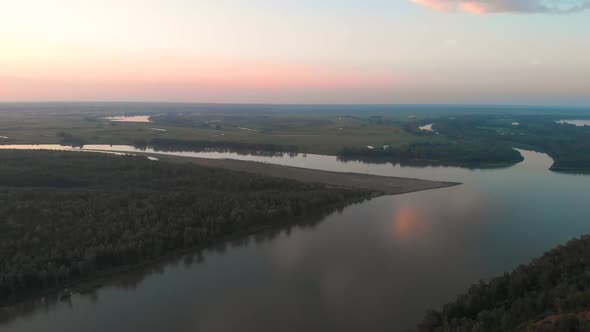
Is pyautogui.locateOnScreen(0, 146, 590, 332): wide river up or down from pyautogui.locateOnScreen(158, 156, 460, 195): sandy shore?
down

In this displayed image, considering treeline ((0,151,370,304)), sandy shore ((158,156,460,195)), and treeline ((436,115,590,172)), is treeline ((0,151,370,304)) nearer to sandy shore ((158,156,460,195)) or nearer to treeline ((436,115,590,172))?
sandy shore ((158,156,460,195))

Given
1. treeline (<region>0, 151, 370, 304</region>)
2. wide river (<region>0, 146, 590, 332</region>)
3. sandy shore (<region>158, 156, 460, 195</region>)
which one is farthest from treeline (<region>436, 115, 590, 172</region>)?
treeline (<region>0, 151, 370, 304</region>)

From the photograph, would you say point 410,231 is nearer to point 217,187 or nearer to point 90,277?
point 217,187

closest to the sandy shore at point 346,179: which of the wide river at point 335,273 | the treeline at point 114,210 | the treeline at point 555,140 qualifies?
the treeline at point 114,210

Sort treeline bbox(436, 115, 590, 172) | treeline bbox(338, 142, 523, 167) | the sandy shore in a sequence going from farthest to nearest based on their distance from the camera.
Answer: treeline bbox(338, 142, 523, 167)
treeline bbox(436, 115, 590, 172)
the sandy shore

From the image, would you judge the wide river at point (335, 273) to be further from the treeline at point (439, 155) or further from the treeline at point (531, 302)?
the treeline at point (439, 155)
